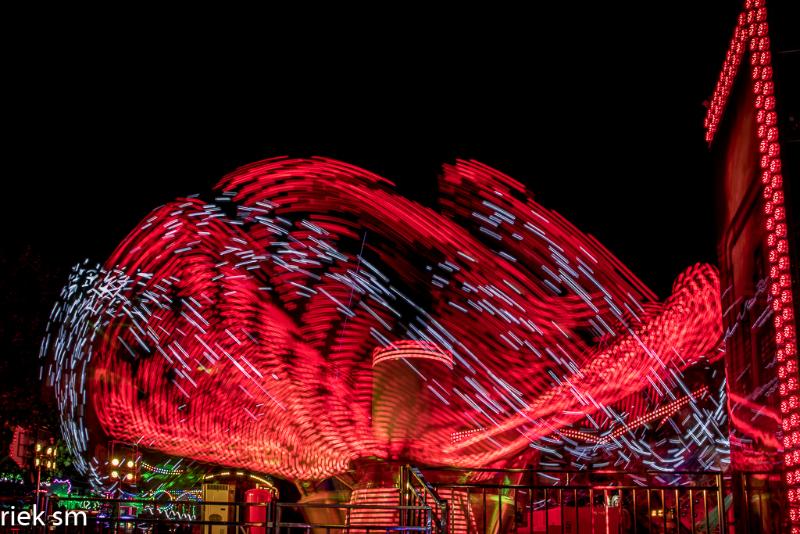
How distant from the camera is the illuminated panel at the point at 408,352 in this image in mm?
17188

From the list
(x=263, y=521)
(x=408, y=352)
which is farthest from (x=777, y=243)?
(x=408, y=352)

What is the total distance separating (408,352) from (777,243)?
9.57 m

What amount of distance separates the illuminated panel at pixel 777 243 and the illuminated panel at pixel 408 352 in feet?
29.9

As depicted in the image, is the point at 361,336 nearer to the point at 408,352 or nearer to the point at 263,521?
the point at 408,352

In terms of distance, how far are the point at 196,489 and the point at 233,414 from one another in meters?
17.7

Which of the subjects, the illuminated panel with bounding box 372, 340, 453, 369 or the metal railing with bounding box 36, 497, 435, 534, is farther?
the illuminated panel with bounding box 372, 340, 453, 369

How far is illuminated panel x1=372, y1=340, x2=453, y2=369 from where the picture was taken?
17.2 m

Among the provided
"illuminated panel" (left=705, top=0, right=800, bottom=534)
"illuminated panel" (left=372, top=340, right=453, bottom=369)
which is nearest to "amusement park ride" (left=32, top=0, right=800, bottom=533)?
"illuminated panel" (left=372, top=340, right=453, bottom=369)

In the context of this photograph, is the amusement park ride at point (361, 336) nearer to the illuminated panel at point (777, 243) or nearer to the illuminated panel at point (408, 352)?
the illuminated panel at point (408, 352)

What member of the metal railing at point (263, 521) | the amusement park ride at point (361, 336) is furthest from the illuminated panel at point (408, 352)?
the metal railing at point (263, 521)

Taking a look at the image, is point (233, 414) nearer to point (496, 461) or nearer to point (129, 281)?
point (129, 281)

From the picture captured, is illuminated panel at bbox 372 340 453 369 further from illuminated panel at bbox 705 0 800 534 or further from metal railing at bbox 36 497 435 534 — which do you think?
illuminated panel at bbox 705 0 800 534

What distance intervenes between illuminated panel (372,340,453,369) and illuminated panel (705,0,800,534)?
9102mm

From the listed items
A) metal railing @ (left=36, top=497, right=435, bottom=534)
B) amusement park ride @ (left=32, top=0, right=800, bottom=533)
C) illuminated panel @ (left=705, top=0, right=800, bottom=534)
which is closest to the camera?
illuminated panel @ (left=705, top=0, right=800, bottom=534)
